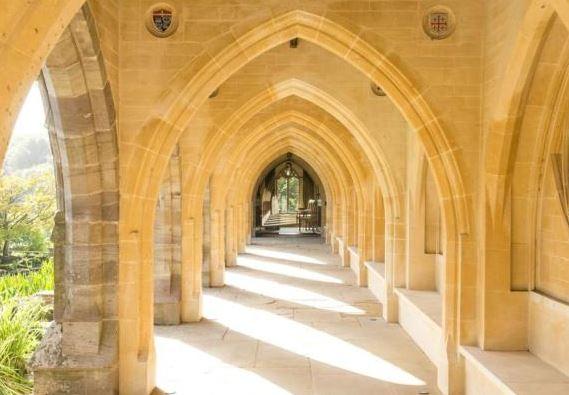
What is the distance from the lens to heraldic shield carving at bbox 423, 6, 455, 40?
5.09m

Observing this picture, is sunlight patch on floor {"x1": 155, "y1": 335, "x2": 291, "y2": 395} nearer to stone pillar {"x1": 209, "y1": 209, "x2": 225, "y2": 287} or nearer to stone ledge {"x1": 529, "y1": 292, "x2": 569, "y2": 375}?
stone ledge {"x1": 529, "y1": 292, "x2": 569, "y2": 375}

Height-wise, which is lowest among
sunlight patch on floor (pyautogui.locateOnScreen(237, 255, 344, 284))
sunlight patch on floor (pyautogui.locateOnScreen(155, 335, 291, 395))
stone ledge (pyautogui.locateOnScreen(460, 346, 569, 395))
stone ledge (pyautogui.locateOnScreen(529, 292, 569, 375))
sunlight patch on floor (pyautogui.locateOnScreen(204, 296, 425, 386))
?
sunlight patch on floor (pyautogui.locateOnScreen(155, 335, 291, 395))

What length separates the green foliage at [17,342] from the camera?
206 inches

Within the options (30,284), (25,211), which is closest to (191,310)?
(30,284)

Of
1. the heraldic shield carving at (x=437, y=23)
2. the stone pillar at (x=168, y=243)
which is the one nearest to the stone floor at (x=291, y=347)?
the stone pillar at (x=168, y=243)

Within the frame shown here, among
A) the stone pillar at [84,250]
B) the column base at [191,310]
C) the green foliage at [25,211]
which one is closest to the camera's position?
the stone pillar at [84,250]

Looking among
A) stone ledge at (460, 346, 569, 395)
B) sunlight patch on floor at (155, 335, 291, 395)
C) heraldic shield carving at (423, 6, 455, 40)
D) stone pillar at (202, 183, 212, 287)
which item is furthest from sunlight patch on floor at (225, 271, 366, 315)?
heraldic shield carving at (423, 6, 455, 40)

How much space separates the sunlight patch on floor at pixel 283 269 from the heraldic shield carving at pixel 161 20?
7.66 metres

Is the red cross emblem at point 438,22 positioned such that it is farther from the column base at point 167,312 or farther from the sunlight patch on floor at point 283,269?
the sunlight patch on floor at point 283,269

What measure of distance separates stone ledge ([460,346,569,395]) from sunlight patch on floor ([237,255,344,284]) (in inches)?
270

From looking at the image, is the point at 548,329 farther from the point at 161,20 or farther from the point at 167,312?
the point at 167,312

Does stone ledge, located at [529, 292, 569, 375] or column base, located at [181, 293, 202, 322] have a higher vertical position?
stone ledge, located at [529, 292, 569, 375]

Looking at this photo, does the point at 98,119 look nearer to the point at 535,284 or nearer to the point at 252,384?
the point at 252,384

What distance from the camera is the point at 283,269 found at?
13656 mm
